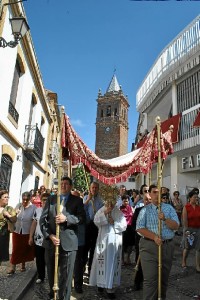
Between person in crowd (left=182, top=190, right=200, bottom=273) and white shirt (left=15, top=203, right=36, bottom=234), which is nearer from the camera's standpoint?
white shirt (left=15, top=203, right=36, bottom=234)

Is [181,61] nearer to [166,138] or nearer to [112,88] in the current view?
[166,138]

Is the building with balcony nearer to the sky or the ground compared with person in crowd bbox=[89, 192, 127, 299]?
nearer to the sky

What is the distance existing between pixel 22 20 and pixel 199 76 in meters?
10.2

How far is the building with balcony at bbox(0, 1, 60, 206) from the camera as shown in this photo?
10.3m

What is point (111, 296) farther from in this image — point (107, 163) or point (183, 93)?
point (183, 93)

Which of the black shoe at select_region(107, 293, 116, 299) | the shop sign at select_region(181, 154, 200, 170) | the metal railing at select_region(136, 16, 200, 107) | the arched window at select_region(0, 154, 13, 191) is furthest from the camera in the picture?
the shop sign at select_region(181, 154, 200, 170)

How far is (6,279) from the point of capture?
5738 millimetres

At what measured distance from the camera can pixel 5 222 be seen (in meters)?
4.64

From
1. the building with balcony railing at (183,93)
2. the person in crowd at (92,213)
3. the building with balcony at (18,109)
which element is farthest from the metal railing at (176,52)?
the person in crowd at (92,213)

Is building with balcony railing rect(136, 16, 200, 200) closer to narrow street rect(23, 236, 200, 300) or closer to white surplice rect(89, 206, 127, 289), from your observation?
narrow street rect(23, 236, 200, 300)

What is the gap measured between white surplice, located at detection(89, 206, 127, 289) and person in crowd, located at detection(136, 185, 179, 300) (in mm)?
1157

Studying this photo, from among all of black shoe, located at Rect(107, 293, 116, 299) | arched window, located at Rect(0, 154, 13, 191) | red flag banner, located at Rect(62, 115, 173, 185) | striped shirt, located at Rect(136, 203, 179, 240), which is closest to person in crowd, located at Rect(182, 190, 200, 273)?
red flag banner, located at Rect(62, 115, 173, 185)

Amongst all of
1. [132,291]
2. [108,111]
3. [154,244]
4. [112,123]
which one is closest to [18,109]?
[132,291]

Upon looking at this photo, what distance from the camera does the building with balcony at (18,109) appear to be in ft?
33.9
